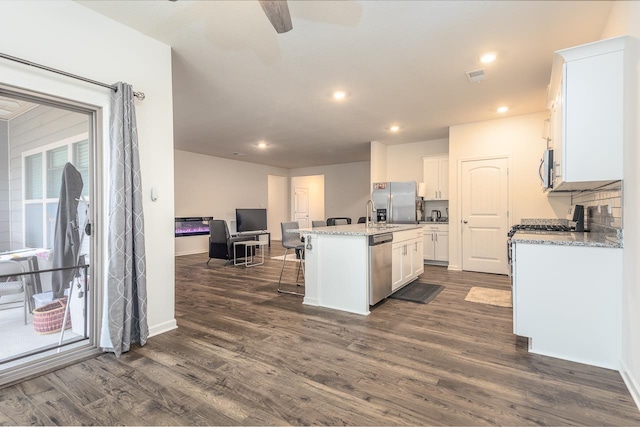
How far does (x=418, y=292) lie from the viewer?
4.16 meters

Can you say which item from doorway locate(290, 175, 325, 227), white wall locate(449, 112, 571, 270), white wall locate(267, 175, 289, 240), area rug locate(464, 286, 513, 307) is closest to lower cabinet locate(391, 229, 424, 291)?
area rug locate(464, 286, 513, 307)

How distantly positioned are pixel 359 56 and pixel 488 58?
4.32 ft

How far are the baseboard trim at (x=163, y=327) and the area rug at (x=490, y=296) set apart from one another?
10.9 ft

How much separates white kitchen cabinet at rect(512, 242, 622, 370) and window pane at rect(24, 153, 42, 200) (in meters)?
3.66

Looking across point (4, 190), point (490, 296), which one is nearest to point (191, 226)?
point (4, 190)

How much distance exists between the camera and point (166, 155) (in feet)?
9.27

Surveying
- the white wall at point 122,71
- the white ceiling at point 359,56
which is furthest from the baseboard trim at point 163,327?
the white ceiling at point 359,56

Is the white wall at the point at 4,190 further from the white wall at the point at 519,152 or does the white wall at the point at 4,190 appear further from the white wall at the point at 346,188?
the white wall at the point at 346,188

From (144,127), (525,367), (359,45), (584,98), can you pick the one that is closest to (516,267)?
(525,367)

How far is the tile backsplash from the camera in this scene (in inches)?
88.7

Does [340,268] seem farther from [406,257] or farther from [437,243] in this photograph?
[437,243]

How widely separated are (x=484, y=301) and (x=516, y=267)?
151 cm

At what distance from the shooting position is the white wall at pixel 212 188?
7.82m

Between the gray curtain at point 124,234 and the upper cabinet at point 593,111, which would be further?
the gray curtain at point 124,234
